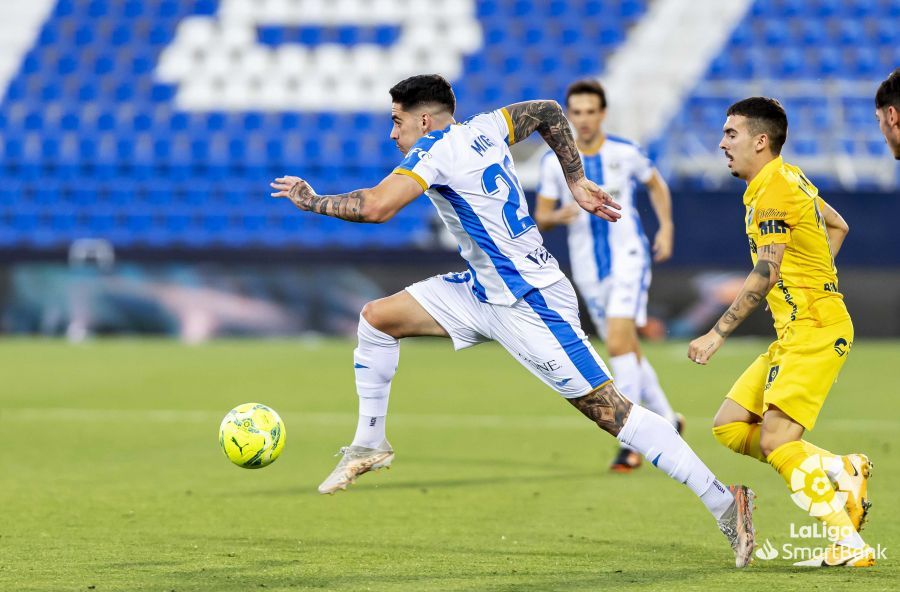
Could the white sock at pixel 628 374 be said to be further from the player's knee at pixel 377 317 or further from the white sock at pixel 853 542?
the white sock at pixel 853 542

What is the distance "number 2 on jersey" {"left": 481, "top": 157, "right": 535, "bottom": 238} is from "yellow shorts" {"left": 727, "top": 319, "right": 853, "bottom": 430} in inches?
46.0

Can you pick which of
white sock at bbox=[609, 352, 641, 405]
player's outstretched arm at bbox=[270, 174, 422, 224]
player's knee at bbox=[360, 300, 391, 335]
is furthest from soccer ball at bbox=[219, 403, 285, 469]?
white sock at bbox=[609, 352, 641, 405]

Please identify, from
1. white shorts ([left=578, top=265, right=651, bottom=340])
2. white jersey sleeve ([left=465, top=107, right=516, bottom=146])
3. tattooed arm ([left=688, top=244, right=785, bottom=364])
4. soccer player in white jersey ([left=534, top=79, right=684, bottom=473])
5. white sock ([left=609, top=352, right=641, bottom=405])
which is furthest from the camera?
white shorts ([left=578, top=265, right=651, bottom=340])

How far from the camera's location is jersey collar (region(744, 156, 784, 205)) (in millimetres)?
5191

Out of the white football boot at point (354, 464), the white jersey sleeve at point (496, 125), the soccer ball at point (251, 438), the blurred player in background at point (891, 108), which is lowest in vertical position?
the soccer ball at point (251, 438)

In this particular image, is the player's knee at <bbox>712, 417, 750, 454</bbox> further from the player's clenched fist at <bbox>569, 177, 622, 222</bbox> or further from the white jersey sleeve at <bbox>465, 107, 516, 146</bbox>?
the white jersey sleeve at <bbox>465, 107, 516, 146</bbox>

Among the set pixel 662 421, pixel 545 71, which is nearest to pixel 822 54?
pixel 545 71

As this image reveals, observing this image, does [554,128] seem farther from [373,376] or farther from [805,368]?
[805,368]

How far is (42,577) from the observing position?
4.75m

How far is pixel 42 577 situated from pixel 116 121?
16884mm

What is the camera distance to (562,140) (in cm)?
597

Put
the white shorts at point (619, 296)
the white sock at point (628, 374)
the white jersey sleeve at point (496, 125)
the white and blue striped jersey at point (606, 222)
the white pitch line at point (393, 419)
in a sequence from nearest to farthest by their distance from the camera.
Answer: the white jersey sleeve at point (496, 125), the white sock at point (628, 374), the white shorts at point (619, 296), the white and blue striped jersey at point (606, 222), the white pitch line at point (393, 419)

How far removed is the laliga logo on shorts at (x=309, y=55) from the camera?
21.1 m

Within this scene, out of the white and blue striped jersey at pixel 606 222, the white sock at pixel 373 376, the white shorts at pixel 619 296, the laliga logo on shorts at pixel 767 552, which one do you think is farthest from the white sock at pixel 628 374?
the laliga logo on shorts at pixel 767 552
